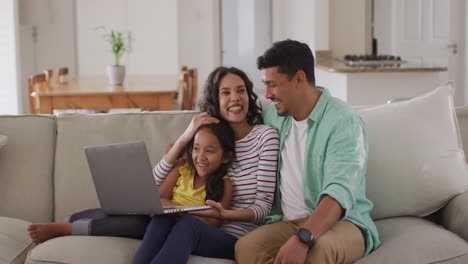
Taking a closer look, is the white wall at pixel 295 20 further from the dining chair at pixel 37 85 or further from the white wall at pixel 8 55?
the white wall at pixel 8 55

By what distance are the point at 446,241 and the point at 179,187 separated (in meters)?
0.95

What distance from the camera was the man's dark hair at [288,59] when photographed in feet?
8.86

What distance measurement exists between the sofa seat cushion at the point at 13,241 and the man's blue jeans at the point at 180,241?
0.45 meters

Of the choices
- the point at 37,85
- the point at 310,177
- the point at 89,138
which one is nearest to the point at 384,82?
the point at 37,85

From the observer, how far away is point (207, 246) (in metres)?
2.58

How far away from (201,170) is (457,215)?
2.93 ft

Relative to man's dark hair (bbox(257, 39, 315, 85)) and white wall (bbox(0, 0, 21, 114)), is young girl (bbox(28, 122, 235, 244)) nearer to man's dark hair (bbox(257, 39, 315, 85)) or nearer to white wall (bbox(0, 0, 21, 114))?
man's dark hair (bbox(257, 39, 315, 85))

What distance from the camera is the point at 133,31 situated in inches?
375

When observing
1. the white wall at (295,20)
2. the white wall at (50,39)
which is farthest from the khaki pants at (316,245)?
the white wall at (50,39)

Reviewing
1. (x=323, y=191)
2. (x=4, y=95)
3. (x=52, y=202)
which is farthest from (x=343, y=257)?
(x=4, y=95)

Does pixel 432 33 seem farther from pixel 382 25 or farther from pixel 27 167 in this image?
pixel 27 167

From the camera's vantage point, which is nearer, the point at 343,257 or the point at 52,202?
the point at 343,257

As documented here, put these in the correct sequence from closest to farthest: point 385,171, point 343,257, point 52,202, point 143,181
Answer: point 343,257
point 143,181
point 385,171
point 52,202

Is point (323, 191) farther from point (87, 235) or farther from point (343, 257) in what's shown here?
point (87, 235)
